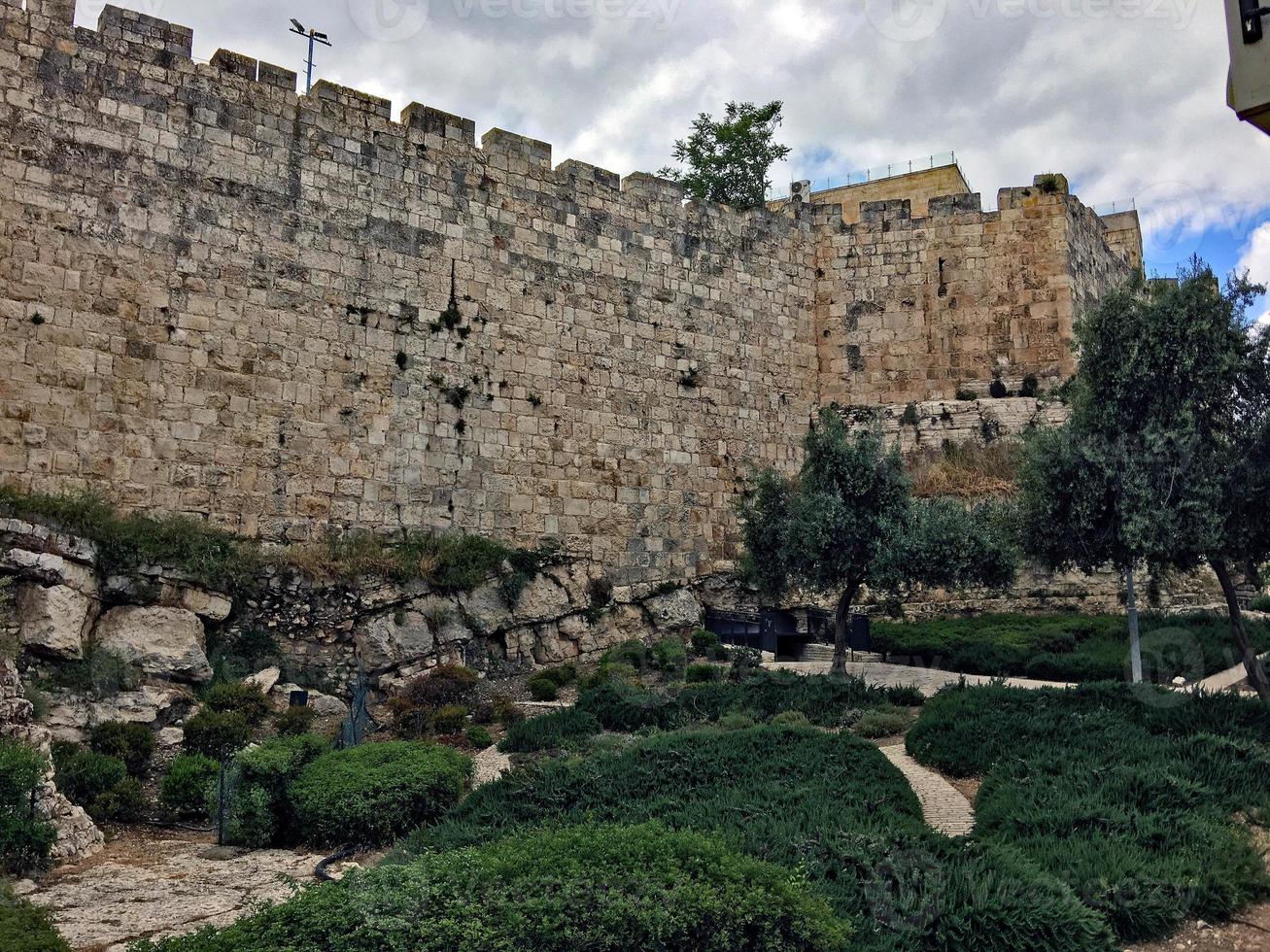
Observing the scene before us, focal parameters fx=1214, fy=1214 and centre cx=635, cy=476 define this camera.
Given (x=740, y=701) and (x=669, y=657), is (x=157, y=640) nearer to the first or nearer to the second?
(x=740, y=701)

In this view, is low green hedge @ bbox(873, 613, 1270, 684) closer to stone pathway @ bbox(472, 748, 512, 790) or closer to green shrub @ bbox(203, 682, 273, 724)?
stone pathway @ bbox(472, 748, 512, 790)

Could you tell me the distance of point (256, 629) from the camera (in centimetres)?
1683

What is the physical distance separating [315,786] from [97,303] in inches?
370

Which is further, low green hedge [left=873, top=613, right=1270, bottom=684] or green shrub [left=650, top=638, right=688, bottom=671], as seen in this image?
green shrub [left=650, top=638, right=688, bottom=671]

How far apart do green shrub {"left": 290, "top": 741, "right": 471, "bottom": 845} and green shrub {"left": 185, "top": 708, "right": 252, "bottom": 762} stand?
2892 millimetres

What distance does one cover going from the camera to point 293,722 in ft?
47.3

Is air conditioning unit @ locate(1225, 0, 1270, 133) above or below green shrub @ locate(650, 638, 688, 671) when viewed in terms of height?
above

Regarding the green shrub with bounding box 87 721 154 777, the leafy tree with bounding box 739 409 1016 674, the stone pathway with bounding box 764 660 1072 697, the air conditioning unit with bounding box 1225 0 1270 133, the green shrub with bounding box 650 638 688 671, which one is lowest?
the green shrub with bounding box 87 721 154 777

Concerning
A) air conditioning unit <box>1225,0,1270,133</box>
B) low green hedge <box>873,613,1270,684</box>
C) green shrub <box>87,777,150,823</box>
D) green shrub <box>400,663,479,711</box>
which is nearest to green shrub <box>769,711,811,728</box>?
green shrub <box>400,663,479,711</box>

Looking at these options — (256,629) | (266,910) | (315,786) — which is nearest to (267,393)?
(256,629)

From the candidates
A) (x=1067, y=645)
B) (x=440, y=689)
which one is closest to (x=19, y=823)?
(x=440, y=689)

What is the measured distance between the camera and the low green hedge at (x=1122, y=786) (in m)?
7.82

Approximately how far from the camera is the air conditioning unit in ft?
12.0

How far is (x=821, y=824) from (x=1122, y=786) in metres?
2.71
